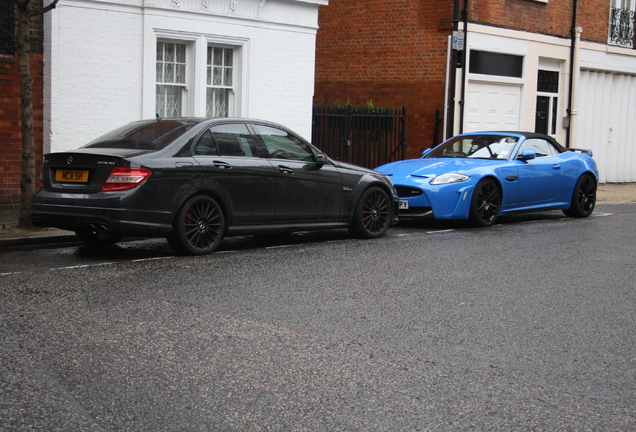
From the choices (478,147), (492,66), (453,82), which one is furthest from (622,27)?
(478,147)

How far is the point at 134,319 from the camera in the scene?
20.4 ft

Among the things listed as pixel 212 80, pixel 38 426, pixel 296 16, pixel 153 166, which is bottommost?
pixel 38 426

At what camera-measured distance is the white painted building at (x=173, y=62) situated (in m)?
13.9

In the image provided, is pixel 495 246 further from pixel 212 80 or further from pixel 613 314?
pixel 212 80

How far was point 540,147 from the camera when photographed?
14125mm

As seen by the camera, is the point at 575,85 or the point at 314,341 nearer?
the point at 314,341

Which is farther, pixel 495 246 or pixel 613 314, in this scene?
pixel 495 246

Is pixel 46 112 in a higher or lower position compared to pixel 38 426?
higher

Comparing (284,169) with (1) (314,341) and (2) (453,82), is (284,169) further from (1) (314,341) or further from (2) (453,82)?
(2) (453,82)

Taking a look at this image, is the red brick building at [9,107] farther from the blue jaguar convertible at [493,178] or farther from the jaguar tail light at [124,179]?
the blue jaguar convertible at [493,178]

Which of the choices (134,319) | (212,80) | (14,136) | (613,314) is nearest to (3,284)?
(134,319)

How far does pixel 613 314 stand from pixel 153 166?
4725mm

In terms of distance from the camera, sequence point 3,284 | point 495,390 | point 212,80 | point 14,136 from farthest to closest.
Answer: point 212,80
point 14,136
point 3,284
point 495,390

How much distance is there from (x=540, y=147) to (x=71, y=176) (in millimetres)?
8144
